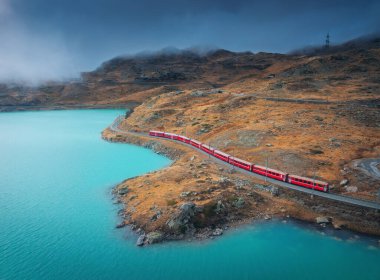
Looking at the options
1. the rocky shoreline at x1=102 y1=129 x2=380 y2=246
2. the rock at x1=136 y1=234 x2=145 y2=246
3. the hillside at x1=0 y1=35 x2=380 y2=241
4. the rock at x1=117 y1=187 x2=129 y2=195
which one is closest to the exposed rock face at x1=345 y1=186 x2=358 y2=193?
the hillside at x1=0 y1=35 x2=380 y2=241

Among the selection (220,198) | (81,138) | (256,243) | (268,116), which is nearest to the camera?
(256,243)

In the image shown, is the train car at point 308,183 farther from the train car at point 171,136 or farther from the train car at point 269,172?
the train car at point 171,136

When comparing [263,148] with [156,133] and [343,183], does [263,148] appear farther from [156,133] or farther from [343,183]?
[156,133]

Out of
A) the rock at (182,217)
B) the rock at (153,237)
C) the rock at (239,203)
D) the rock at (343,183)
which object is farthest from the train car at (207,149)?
the rock at (153,237)

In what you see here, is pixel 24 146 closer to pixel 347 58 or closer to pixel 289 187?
pixel 289 187

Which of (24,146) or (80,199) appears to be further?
(24,146)

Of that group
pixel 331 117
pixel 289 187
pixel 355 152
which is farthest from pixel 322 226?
pixel 331 117

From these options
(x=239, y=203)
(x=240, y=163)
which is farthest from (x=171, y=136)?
(x=239, y=203)

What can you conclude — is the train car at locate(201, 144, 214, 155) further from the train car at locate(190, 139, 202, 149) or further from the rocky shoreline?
the rocky shoreline
